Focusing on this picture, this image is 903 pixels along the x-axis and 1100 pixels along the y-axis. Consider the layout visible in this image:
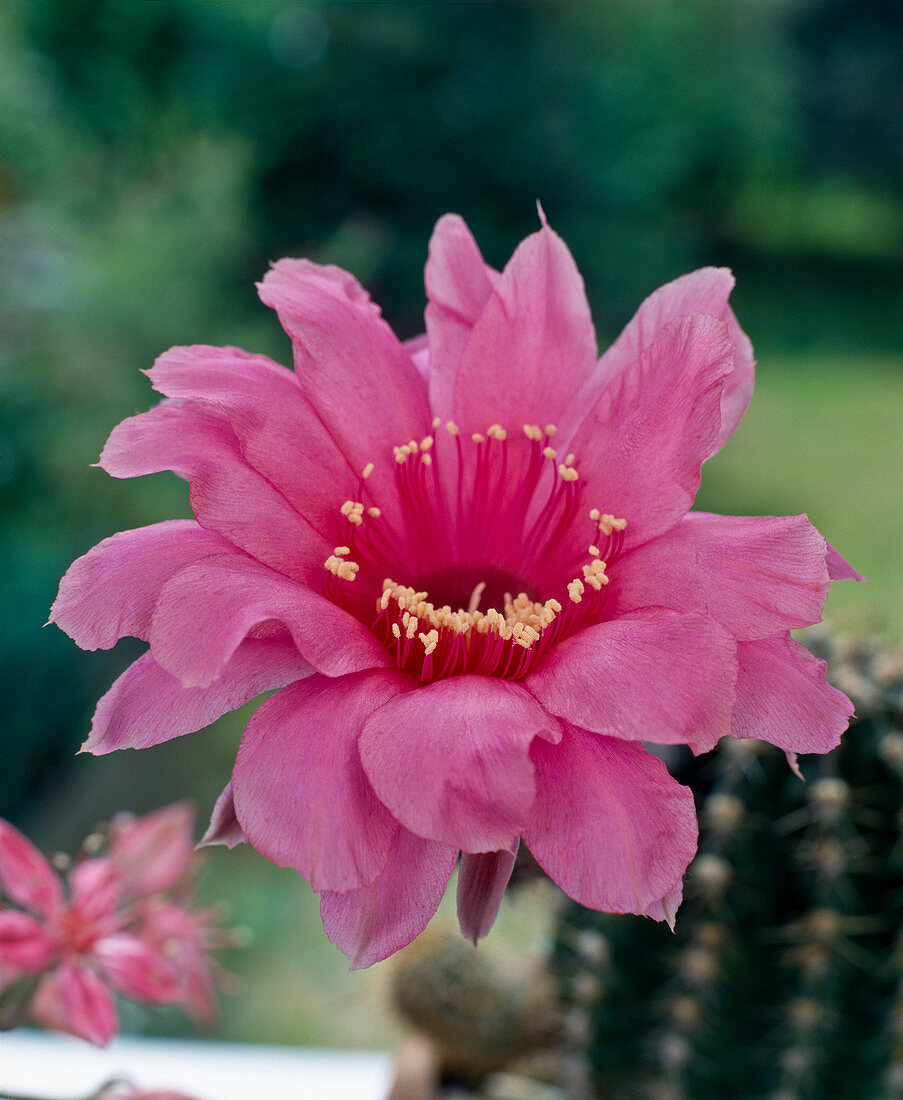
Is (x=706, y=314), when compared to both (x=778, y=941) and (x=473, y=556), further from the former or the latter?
(x=778, y=941)

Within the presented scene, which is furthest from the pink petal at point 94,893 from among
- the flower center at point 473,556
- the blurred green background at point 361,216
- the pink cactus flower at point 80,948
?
the blurred green background at point 361,216

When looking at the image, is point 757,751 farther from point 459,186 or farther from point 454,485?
point 459,186

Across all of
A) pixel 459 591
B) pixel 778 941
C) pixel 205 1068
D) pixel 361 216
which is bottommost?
pixel 361 216

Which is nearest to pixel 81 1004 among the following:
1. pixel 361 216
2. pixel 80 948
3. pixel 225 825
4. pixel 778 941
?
pixel 80 948

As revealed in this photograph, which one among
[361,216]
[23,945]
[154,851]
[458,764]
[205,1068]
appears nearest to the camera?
[458,764]

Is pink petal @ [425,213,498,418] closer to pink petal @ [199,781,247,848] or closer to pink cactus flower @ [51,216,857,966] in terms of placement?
pink cactus flower @ [51,216,857,966]

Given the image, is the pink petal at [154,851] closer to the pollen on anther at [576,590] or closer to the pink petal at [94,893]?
the pink petal at [94,893]

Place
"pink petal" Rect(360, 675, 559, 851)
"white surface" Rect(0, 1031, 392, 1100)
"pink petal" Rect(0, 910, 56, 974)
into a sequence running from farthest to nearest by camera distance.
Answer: "white surface" Rect(0, 1031, 392, 1100), "pink petal" Rect(0, 910, 56, 974), "pink petal" Rect(360, 675, 559, 851)

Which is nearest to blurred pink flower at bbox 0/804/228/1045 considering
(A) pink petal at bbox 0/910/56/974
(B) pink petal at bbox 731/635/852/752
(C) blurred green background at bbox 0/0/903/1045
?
(A) pink petal at bbox 0/910/56/974
